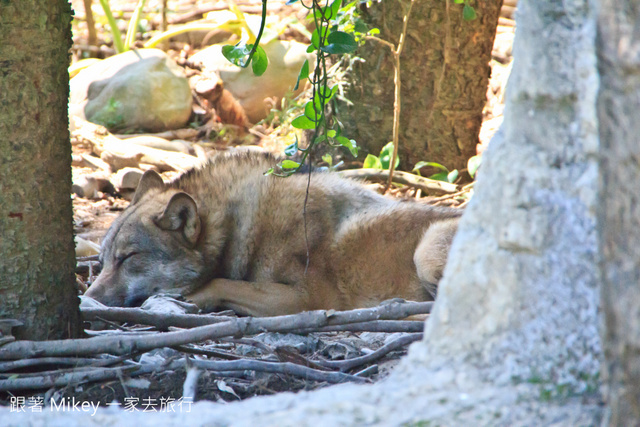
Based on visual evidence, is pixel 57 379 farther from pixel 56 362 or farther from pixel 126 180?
pixel 126 180

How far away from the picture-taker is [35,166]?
2.62m

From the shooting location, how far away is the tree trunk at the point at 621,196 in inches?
51.9

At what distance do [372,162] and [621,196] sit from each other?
544cm

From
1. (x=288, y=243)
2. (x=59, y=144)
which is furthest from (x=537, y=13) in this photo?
(x=288, y=243)

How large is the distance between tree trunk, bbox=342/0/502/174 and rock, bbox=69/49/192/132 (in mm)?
3701

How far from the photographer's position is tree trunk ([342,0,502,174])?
21.5 feet

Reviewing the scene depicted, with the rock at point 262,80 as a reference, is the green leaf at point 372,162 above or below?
below

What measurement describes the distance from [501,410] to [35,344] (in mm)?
1900

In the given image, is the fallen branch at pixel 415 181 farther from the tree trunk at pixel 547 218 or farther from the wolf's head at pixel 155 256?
the tree trunk at pixel 547 218

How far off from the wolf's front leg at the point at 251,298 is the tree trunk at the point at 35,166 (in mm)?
1587

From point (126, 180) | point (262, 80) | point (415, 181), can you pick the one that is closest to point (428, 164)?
point (415, 181)

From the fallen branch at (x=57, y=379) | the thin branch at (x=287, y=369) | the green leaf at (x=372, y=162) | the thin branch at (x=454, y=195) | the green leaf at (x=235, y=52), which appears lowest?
the thin branch at (x=454, y=195)

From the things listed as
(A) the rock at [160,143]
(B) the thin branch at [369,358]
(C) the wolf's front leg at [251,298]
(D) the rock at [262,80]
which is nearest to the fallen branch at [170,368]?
(B) the thin branch at [369,358]

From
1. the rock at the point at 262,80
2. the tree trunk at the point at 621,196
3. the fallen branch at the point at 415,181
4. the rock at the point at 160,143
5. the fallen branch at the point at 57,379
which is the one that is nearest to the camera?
the tree trunk at the point at 621,196
